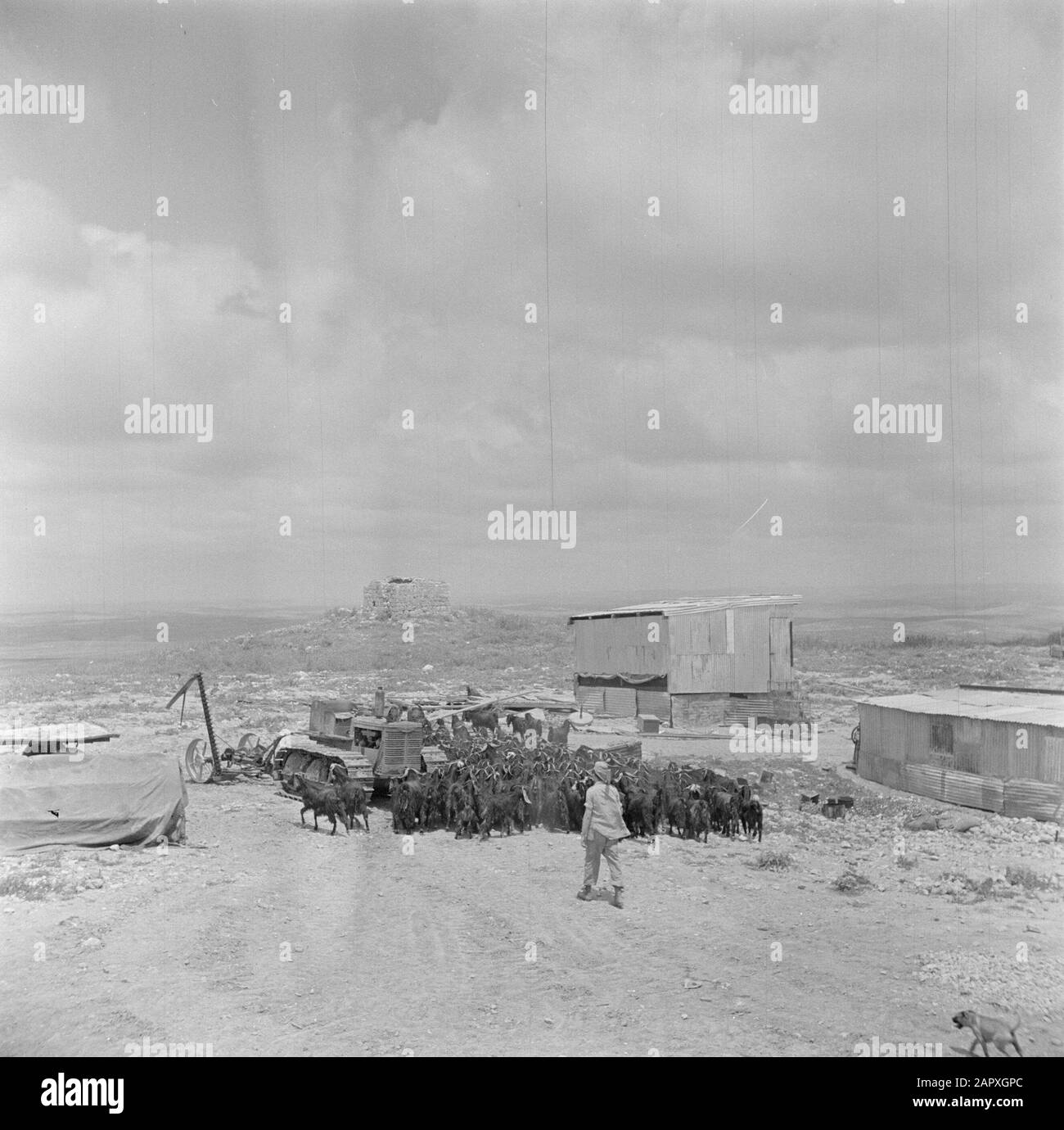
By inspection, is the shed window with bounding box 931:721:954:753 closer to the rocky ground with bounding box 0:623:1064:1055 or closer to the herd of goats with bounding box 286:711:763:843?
the rocky ground with bounding box 0:623:1064:1055

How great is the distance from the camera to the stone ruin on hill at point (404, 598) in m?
49.6

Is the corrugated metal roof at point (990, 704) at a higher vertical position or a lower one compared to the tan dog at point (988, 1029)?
higher

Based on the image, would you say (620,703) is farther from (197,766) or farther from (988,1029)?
(988,1029)

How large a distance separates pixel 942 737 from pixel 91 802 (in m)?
14.4

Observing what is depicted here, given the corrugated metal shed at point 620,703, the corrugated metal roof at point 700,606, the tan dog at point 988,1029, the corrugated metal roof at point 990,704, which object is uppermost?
the corrugated metal roof at point 700,606

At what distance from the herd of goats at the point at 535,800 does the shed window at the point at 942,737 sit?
3.70m

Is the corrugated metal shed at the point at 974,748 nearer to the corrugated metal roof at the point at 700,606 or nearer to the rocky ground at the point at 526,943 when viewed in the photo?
the rocky ground at the point at 526,943

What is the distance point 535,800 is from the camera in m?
15.3

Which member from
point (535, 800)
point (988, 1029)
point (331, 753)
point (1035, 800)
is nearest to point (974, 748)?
point (1035, 800)

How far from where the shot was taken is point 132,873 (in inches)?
484

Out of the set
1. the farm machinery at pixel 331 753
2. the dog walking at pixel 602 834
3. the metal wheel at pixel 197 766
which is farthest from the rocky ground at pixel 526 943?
the metal wheel at pixel 197 766

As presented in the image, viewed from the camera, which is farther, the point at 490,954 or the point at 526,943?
the point at 526,943

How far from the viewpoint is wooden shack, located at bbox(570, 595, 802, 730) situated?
24.7 m
